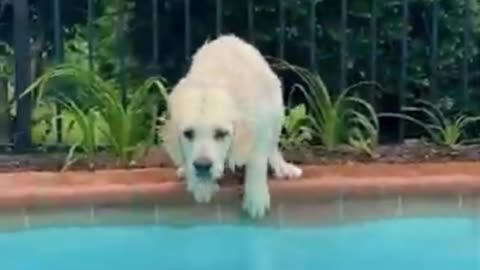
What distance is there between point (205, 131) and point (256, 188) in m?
0.40

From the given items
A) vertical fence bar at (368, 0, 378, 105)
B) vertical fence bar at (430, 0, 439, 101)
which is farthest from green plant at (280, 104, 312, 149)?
vertical fence bar at (430, 0, 439, 101)

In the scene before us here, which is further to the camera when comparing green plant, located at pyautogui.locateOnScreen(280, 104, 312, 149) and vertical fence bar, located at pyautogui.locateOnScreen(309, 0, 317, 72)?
vertical fence bar, located at pyautogui.locateOnScreen(309, 0, 317, 72)

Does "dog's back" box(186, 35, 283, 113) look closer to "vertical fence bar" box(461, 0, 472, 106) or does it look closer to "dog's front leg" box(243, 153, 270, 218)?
"dog's front leg" box(243, 153, 270, 218)

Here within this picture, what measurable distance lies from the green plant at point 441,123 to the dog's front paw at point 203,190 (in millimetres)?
1128

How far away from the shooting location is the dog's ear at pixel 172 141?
3662 millimetres

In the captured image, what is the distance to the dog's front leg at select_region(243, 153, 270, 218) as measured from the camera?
382cm

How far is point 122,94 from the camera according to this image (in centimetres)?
467

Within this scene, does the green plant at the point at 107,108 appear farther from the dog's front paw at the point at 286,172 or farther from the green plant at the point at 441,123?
the green plant at the point at 441,123

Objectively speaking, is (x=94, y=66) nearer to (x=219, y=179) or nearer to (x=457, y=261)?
(x=219, y=179)

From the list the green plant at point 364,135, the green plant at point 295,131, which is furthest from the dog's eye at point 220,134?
the green plant at point 364,135

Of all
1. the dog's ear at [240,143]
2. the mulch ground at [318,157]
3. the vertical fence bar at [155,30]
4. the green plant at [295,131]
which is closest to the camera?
the dog's ear at [240,143]

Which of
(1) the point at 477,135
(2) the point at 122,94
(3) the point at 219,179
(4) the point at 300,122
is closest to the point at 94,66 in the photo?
(2) the point at 122,94

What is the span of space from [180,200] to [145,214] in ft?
0.41

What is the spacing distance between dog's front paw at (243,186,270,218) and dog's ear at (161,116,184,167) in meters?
0.26
